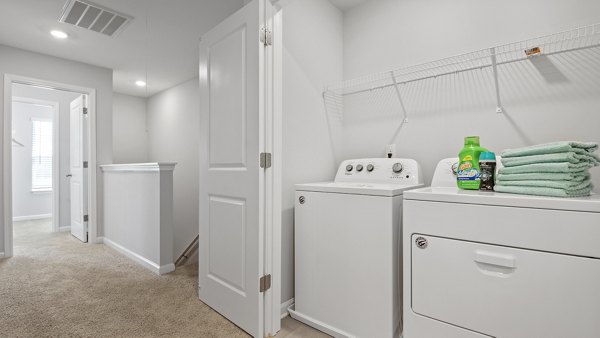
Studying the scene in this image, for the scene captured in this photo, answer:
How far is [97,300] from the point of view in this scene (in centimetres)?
A: 199

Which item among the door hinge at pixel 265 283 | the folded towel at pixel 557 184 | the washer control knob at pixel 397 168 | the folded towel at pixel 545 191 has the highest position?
the washer control knob at pixel 397 168

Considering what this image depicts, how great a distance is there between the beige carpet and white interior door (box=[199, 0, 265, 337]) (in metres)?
0.19

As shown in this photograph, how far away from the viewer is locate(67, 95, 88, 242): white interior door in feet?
12.0

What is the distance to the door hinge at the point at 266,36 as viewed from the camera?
1.52m

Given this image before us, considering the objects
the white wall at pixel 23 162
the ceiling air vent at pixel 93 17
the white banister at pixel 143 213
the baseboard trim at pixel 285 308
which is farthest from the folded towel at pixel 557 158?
the white wall at pixel 23 162

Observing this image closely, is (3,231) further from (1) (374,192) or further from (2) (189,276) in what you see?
(1) (374,192)

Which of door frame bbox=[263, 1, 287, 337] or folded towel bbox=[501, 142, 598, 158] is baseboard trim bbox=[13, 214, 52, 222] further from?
folded towel bbox=[501, 142, 598, 158]

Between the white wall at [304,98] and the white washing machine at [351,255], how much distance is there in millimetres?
151

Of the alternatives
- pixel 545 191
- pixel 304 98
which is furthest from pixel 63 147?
pixel 545 191

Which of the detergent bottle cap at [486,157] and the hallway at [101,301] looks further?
the hallway at [101,301]

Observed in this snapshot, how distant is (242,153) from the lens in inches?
64.0

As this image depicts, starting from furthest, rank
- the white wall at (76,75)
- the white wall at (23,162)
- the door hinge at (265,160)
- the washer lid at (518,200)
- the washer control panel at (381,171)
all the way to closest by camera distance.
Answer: the white wall at (23,162) → the white wall at (76,75) → the washer control panel at (381,171) → the door hinge at (265,160) → the washer lid at (518,200)

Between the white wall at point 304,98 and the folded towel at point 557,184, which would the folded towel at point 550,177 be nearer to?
the folded towel at point 557,184

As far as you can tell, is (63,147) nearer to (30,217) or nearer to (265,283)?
(30,217)
